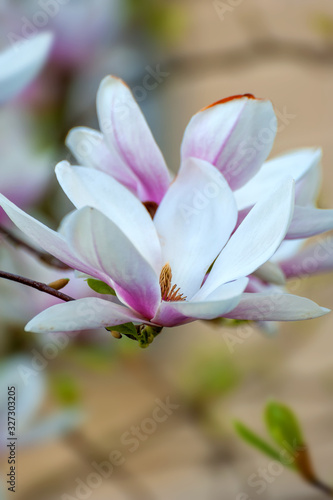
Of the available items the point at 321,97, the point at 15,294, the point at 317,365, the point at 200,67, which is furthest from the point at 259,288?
the point at 321,97

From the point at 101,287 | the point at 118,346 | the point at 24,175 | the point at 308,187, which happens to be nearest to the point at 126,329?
the point at 101,287

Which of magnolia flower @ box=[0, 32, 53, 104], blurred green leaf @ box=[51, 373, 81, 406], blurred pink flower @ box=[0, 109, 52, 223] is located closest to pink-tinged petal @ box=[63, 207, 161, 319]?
magnolia flower @ box=[0, 32, 53, 104]

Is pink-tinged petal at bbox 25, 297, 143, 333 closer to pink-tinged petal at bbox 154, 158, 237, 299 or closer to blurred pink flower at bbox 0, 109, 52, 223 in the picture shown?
pink-tinged petal at bbox 154, 158, 237, 299

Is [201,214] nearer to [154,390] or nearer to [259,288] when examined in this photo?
[259,288]

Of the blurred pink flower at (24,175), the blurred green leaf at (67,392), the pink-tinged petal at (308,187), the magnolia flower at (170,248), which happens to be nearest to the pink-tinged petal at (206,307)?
the magnolia flower at (170,248)

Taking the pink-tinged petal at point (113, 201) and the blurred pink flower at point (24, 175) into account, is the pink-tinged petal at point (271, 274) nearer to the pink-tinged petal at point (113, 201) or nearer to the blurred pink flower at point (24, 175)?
the pink-tinged petal at point (113, 201)

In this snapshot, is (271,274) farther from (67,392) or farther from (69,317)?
(67,392)
